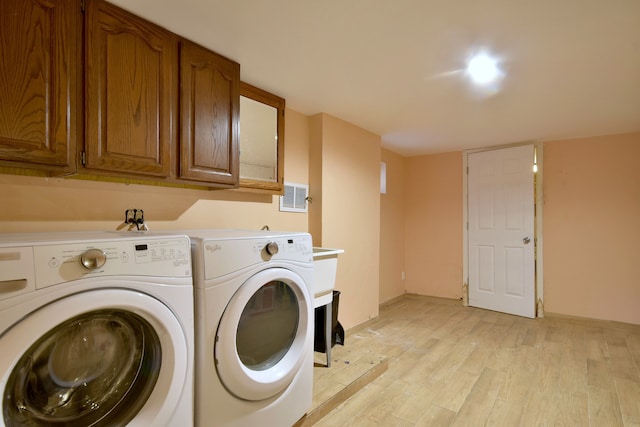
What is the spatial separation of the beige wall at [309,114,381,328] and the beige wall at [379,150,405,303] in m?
0.72

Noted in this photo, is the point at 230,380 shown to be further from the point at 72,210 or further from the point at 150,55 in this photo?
the point at 150,55

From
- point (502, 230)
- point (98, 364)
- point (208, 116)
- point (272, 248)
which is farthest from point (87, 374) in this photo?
point (502, 230)

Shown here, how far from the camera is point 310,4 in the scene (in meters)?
1.42

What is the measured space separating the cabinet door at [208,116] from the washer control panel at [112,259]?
693 mm

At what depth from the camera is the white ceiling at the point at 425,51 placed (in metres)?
1.45

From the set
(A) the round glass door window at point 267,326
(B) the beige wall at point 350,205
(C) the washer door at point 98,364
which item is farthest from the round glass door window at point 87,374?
(B) the beige wall at point 350,205

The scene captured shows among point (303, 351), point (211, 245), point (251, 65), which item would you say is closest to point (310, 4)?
point (251, 65)

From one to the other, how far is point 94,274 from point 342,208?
7.35 feet

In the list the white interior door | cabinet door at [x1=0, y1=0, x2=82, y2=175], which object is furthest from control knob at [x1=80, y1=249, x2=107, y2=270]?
the white interior door

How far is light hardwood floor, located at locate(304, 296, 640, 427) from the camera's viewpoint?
6.02 feet

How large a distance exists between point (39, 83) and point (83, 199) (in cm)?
58

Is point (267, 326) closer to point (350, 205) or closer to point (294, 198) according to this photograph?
point (294, 198)

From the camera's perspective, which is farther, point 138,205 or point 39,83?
point 138,205

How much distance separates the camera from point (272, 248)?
144cm
